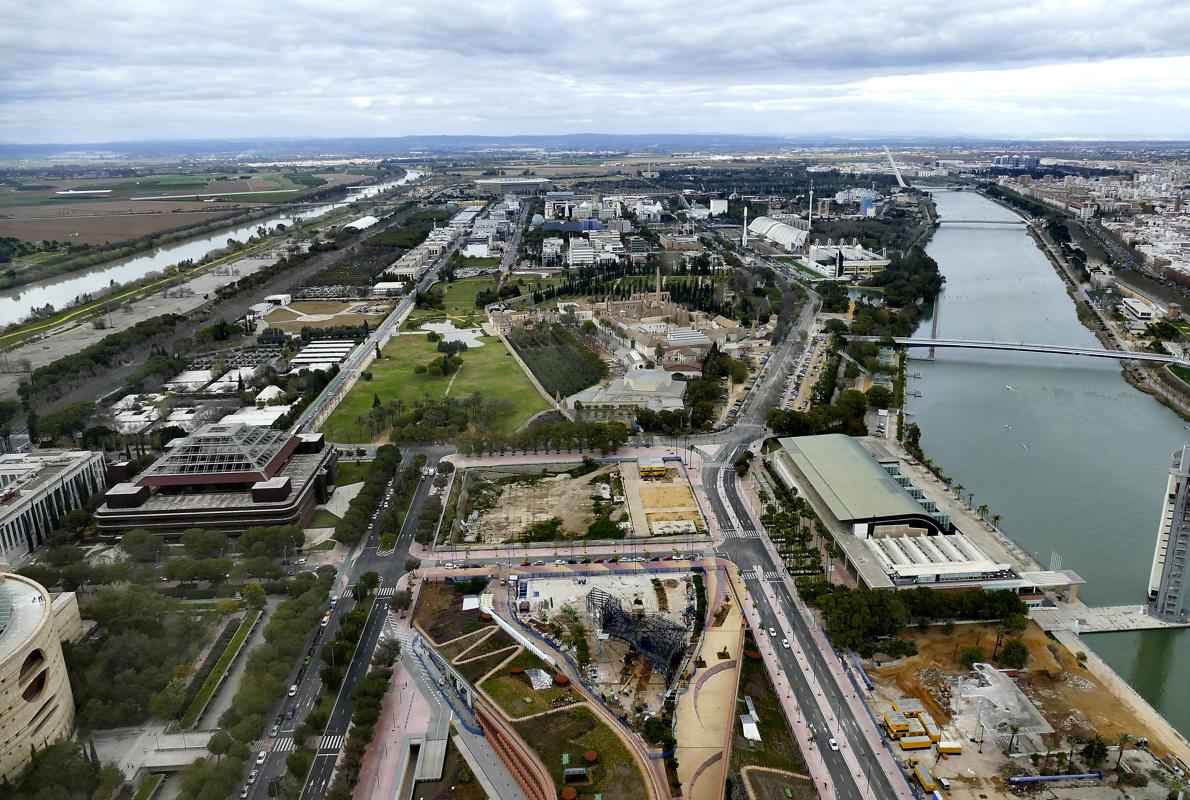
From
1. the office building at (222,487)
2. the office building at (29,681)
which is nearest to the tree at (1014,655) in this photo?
the office building at (222,487)

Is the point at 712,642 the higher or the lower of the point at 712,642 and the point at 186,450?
the lower

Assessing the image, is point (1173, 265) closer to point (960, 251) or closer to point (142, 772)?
point (960, 251)

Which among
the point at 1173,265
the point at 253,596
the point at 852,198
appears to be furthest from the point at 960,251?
the point at 253,596

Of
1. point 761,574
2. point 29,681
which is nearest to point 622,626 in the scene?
point 761,574

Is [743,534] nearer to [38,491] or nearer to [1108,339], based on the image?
[38,491]

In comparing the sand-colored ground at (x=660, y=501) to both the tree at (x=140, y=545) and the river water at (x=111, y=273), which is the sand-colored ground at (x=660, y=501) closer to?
the tree at (x=140, y=545)

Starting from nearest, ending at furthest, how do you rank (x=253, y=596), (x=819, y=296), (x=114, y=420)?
(x=253, y=596)
(x=114, y=420)
(x=819, y=296)
